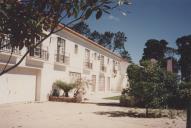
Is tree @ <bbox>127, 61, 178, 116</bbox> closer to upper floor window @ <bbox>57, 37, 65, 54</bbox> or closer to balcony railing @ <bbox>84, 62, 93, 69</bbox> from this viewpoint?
upper floor window @ <bbox>57, 37, 65, 54</bbox>

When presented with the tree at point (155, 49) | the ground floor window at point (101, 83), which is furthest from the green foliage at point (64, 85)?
the tree at point (155, 49)

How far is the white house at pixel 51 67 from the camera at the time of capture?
802 inches

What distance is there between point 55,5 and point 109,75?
41728 millimetres

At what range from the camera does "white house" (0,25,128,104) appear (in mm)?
20359

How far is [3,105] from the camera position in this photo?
62.6ft

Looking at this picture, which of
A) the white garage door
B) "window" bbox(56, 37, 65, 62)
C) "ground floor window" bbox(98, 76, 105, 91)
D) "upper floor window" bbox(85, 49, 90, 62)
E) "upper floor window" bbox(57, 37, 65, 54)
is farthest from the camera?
"ground floor window" bbox(98, 76, 105, 91)

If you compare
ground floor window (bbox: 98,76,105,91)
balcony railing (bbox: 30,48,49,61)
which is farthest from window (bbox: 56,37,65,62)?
ground floor window (bbox: 98,76,105,91)

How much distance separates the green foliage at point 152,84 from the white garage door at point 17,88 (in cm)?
793

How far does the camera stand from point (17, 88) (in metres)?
21.0

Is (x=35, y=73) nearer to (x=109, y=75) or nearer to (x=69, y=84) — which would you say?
(x=69, y=84)

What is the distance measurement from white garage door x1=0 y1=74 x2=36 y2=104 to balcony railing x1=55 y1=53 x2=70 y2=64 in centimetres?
365

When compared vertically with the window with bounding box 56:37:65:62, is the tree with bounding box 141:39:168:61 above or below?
above

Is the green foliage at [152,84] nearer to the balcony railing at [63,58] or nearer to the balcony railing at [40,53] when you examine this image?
the balcony railing at [40,53]

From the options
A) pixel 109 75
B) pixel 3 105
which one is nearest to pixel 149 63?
pixel 3 105
